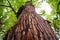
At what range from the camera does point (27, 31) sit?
2.69ft

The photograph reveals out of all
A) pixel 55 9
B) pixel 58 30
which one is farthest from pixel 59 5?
pixel 58 30

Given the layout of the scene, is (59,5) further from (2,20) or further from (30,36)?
(30,36)

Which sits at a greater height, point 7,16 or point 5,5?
point 5,5

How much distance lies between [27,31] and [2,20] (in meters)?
0.93

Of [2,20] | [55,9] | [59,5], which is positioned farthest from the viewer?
[55,9]

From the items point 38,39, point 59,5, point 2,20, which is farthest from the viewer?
point 59,5

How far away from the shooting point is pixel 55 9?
2.01m

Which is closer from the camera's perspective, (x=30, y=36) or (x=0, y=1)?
(x=30, y=36)

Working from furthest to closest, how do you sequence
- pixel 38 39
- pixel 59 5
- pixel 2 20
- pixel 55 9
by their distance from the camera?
pixel 55 9
pixel 59 5
pixel 2 20
pixel 38 39

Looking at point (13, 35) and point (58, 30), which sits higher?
point (13, 35)

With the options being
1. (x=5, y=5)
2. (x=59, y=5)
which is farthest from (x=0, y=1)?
(x=59, y=5)

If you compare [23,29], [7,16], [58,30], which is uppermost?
[23,29]

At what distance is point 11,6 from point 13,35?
3.70ft

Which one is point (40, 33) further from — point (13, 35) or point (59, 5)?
point (59, 5)
